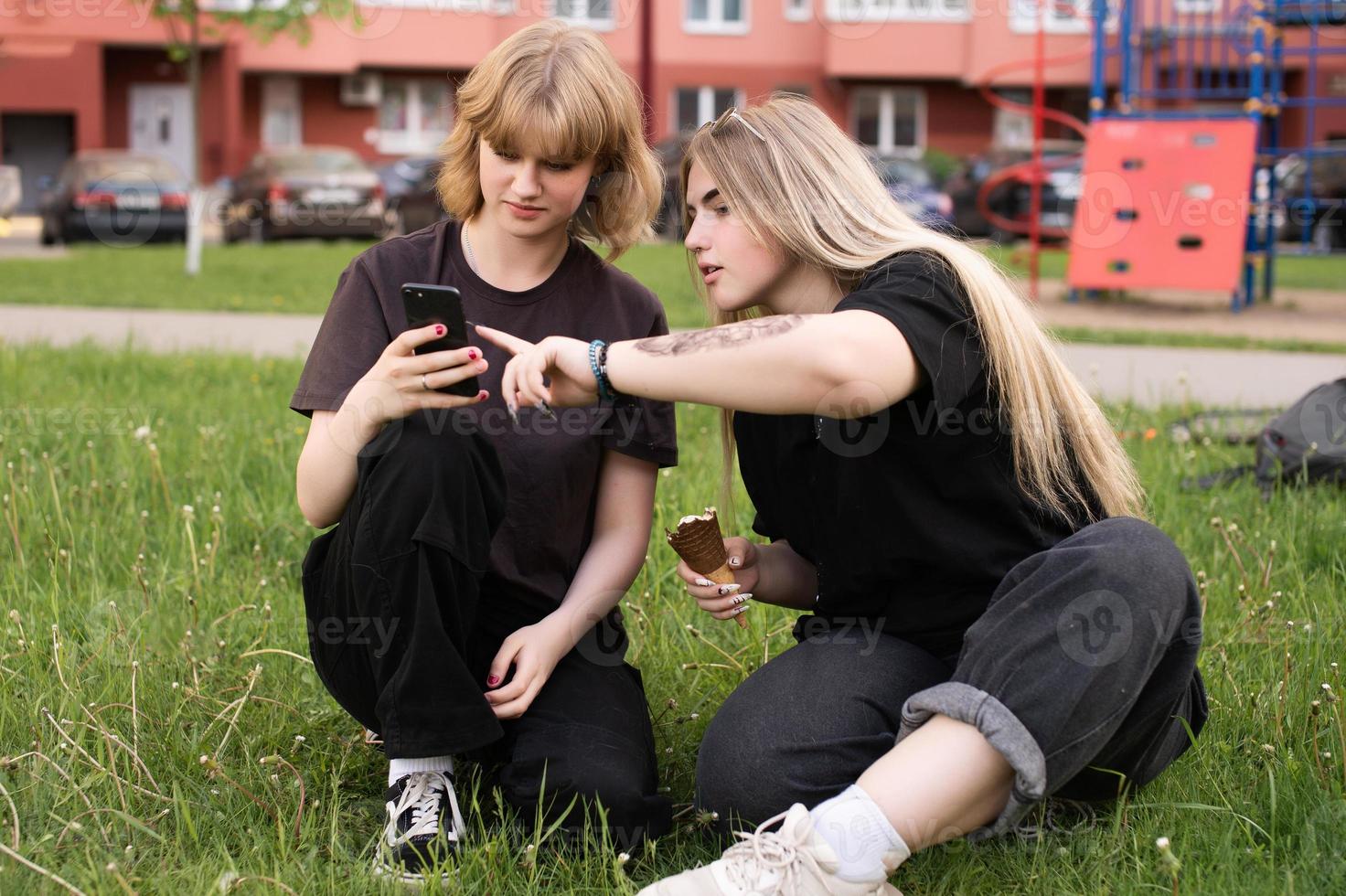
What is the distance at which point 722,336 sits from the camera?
1.93 m

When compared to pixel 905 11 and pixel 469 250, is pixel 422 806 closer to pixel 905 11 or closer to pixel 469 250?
pixel 469 250

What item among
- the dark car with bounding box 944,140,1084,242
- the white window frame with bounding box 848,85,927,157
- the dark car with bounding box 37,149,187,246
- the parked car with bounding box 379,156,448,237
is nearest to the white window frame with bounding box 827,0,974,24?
the white window frame with bounding box 848,85,927,157

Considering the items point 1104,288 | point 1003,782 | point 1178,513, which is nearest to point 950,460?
point 1003,782

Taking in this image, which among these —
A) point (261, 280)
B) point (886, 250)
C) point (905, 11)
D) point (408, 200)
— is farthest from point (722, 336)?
point (905, 11)

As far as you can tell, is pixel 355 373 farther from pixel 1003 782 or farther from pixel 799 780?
pixel 1003 782

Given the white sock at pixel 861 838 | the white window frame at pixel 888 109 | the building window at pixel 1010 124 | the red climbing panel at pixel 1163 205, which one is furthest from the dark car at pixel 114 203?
the building window at pixel 1010 124

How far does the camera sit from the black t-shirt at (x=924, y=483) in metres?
1.99

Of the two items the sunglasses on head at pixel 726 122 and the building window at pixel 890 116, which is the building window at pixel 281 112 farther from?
the sunglasses on head at pixel 726 122

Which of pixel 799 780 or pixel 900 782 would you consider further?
pixel 799 780

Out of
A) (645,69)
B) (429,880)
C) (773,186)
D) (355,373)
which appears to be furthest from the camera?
(645,69)

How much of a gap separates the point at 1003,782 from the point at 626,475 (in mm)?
878

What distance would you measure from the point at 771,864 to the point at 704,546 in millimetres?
580

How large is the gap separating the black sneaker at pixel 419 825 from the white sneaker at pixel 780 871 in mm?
401

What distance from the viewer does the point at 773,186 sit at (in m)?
2.12
